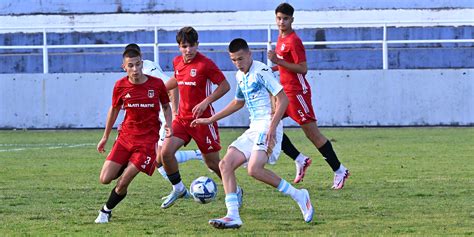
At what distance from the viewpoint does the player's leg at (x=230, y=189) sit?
1009cm

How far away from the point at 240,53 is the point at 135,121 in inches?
51.1

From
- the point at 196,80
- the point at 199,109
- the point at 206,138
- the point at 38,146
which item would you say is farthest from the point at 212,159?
the point at 38,146

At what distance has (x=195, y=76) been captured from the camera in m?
12.1

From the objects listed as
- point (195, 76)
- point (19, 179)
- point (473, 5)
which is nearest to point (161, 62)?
point (473, 5)

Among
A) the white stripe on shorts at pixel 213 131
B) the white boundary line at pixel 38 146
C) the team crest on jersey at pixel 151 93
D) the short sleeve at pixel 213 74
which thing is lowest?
the white boundary line at pixel 38 146

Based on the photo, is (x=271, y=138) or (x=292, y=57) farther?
(x=292, y=57)

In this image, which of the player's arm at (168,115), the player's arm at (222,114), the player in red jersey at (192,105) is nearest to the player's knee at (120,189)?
the player's arm at (168,115)

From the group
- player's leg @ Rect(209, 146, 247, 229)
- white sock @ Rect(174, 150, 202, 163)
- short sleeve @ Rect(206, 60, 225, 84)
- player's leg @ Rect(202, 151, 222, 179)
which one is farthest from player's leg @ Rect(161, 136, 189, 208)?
white sock @ Rect(174, 150, 202, 163)

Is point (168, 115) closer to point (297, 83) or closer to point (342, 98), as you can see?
point (297, 83)

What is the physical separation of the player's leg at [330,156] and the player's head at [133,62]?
3.43 m

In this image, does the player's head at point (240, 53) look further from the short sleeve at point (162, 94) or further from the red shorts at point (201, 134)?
the red shorts at point (201, 134)

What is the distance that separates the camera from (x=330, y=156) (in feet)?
46.2

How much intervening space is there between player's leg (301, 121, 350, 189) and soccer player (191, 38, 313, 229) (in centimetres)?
289

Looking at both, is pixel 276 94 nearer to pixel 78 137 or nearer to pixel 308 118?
pixel 308 118
